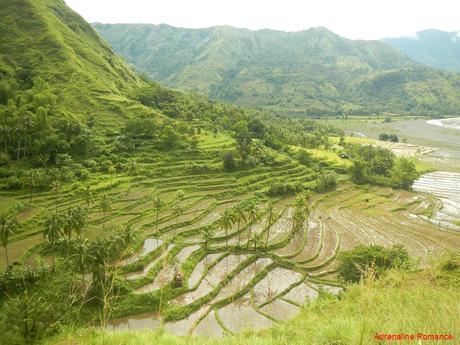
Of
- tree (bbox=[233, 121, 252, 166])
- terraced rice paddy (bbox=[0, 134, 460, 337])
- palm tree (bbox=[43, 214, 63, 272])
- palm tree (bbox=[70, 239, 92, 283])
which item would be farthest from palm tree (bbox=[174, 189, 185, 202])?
palm tree (bbox=[70, 239, 92, 283])

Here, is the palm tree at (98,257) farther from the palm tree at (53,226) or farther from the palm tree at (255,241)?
the palm tree at (255,241)

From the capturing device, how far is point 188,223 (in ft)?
139

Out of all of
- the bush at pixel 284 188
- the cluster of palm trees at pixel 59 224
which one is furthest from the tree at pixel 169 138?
the cluster of palm trees at pixel 59 224

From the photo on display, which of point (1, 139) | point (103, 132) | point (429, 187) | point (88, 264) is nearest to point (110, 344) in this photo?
point (88, 264)

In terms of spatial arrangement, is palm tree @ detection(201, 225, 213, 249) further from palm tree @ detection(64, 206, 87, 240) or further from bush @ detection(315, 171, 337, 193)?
bush @ detection(315, 171, 337, 193)

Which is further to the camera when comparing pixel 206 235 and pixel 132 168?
pixel 132 168

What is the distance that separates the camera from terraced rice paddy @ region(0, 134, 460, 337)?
29109mm

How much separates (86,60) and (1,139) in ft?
161

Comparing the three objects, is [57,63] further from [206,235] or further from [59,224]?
[206,235]

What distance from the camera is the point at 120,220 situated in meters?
40.3

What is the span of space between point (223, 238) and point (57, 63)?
65.9 metres

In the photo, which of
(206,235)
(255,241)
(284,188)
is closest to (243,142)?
(284,188)

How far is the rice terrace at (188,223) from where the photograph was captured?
9266mm

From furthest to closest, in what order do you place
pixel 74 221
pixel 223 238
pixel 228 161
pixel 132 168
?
pixel 228 161 → pixel 132 168 → pixel 223 238 → pixel 74 221
